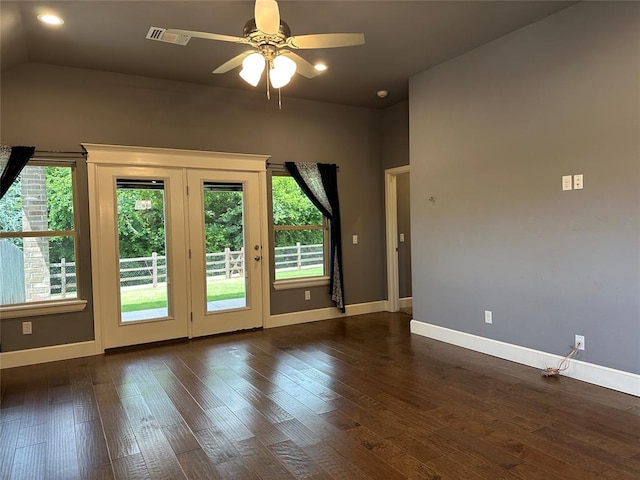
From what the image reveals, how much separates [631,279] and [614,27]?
1.86 m

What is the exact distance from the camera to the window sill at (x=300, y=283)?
5.56m

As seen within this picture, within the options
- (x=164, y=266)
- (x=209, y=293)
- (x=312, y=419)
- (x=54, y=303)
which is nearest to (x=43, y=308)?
(x=54, y=303)

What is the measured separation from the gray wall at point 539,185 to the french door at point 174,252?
2198 mm

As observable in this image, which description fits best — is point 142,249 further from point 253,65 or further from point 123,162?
point 253,65

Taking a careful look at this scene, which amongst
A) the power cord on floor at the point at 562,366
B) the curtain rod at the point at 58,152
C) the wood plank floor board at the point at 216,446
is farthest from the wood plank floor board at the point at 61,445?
the power cord on floor at the point at 562,366

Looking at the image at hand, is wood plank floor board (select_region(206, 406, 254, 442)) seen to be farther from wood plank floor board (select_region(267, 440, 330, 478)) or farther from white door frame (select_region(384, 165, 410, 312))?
white door frame (select_region(384, 165, 410, 312))

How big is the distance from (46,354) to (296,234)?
3.11 metres

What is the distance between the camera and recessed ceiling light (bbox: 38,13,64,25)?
3.29 m

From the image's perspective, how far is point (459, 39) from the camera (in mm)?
3920

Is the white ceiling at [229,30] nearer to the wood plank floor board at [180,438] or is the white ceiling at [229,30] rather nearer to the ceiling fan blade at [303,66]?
the ceiling fan blade at [303,66]

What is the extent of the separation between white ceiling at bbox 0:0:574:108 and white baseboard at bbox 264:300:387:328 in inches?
117

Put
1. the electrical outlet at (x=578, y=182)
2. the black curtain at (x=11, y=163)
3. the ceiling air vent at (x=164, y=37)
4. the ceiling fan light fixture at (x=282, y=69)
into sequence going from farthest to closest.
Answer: the black curtain at (x=11, y=163) < the ceiling air vent at (x=164, y=37) < the electrical outlet at (x=578, y=182) < the ceiling fan light fixture at (x=282, y=69)

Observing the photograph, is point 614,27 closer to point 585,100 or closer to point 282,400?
point 585,100

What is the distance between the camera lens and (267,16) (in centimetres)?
250
